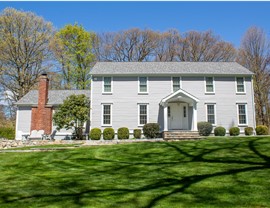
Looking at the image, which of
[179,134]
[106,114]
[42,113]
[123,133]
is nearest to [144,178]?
[179,134]

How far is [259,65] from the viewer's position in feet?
107

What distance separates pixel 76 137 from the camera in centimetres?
2044

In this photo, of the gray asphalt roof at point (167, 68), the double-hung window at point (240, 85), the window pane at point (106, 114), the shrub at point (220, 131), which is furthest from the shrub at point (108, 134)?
the double-hung window at point (240, 85)

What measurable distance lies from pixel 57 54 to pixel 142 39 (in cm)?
1360

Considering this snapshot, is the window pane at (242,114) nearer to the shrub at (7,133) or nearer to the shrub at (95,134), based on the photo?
the shrub at (95,134)

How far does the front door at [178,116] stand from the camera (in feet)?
70.1

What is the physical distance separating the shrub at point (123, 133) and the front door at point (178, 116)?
3948 mm

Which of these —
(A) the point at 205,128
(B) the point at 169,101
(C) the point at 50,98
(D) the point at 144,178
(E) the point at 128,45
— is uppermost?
(E) the point at 128,45

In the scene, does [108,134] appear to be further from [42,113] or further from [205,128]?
[205,128]

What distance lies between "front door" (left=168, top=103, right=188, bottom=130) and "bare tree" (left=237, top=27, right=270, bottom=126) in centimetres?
1555

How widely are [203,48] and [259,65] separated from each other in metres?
9.25

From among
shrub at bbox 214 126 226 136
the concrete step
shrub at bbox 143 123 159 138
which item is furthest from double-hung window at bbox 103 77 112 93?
shrub at bbox 214 126 226 136

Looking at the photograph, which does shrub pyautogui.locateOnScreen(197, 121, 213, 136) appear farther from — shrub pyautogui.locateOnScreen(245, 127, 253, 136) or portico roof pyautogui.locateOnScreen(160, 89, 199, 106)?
shrub pyautogui.locateOnScreen(245, 127, 253, 136)

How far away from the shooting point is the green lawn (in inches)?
184
